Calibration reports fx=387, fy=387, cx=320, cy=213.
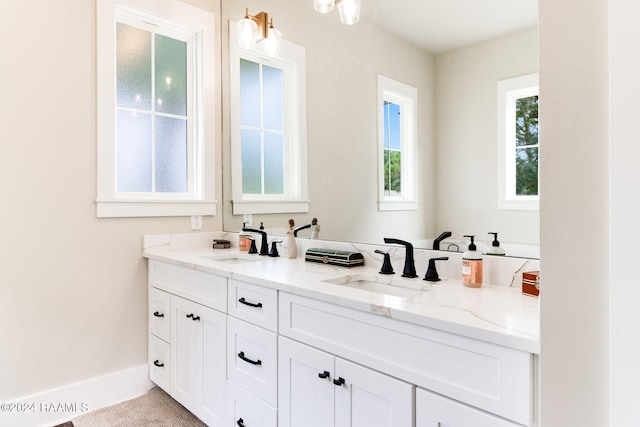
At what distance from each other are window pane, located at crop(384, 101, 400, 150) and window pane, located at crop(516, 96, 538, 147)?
54 centimetres

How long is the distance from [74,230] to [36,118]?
1.98 ft

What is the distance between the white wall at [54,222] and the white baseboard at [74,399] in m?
0.05

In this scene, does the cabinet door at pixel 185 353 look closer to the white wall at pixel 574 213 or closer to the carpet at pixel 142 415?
the carpet at pixel 142 415

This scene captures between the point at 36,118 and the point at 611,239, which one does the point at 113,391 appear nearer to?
the point at 36,118

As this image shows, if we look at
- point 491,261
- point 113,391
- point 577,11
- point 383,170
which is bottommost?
point 113,391

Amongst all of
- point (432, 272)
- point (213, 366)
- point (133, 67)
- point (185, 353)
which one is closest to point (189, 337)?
point (185, 353)

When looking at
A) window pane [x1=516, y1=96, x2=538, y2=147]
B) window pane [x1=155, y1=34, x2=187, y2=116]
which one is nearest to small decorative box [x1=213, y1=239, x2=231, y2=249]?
window pane [x1=155, y1=34, x2=187, y2=116]

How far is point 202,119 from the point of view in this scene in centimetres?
262

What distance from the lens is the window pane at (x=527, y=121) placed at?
1.27 metres

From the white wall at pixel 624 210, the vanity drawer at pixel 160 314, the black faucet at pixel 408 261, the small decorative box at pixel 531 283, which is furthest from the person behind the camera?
the vanity drawer at pixel 160 314

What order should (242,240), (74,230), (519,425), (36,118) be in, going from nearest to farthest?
1. (519,425)
2. (36,118)
3. (74,230)
4. (242,240)

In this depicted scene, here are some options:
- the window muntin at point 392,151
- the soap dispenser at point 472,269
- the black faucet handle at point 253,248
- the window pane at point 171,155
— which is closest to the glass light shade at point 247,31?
the window pane at point 171,155

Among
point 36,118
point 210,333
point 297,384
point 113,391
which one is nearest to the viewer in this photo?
point 297,384

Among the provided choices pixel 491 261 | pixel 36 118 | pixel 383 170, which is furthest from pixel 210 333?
pixel 36 118
